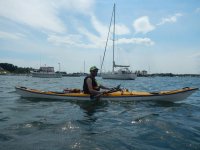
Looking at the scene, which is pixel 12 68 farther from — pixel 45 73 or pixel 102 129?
pixel 102 129

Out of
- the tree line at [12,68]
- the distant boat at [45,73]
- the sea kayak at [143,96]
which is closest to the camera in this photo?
the sea kayak at [143,96]

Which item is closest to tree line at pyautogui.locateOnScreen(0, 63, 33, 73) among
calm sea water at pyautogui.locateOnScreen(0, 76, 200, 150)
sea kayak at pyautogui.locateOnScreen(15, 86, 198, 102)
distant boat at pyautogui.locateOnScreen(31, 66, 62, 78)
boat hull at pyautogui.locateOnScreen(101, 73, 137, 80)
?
distant boat at pyautogui.locateOnScreen(31, 66, 62, 78)

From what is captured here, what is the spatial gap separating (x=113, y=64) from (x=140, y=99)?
5211 cm

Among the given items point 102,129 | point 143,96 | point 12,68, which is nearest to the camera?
point 102,129

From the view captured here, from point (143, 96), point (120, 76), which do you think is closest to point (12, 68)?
point (120, 76)

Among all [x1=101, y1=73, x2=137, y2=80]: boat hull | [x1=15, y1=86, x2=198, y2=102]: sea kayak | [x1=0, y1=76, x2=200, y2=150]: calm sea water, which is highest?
[x1=101, y1=73, x2=137, y2=80]: boat hull

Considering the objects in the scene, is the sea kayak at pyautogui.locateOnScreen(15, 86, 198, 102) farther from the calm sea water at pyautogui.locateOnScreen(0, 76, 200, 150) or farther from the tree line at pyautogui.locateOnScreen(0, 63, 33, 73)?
the tree line at pyautogui.locateOnScreen(0, 63, 33, 73)

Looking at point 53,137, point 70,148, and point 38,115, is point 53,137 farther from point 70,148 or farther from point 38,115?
point 38,115

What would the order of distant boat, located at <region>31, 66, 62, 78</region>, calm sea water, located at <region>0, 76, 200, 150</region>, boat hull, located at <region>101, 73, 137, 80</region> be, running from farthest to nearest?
distant boat, located at <region>31, 66, 62, 78</region>
boat hull, located at <region>101, 73, 137, 80</region>
calm sea water, located at <region>0, 76, 200, 150</region>

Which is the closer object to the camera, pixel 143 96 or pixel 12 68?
pixel 143 96

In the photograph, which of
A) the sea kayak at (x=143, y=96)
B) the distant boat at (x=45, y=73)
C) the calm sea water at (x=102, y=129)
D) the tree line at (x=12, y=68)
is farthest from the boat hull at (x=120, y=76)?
the tree line at (x=12, y=68)

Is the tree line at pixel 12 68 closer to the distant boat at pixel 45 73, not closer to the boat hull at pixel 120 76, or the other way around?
the distant boat at pixel 45 73

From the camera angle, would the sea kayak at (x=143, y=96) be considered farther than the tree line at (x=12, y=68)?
No

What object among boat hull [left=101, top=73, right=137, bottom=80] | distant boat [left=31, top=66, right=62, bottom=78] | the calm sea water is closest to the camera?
the calm sea water
